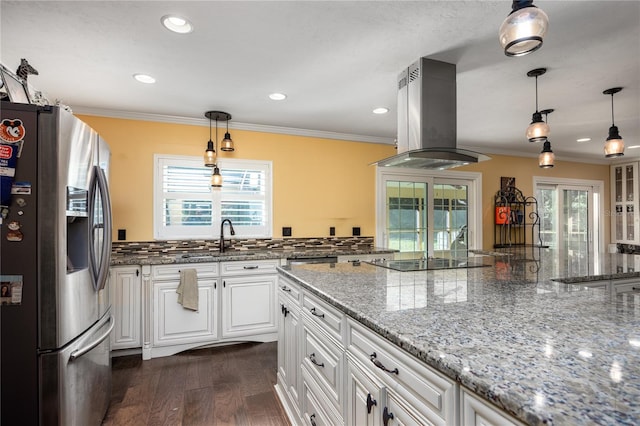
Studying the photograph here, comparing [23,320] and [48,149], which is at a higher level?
[48,149]

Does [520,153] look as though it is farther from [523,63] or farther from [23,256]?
[23,256]

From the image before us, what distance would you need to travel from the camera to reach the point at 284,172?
4.08 metres

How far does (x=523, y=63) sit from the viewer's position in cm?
239

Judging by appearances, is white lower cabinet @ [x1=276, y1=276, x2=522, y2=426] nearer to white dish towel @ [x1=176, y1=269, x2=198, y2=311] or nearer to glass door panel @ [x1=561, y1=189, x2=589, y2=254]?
white dish towel @ [x1=176, y1=269, x2=198, y2=311]

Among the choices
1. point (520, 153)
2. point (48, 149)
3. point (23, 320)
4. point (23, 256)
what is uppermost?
point (520, 153)

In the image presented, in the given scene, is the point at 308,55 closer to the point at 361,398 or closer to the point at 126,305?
the point at 361,398

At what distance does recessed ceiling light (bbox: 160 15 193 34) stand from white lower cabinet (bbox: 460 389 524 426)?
221 centimetres

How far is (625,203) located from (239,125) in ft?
23.1

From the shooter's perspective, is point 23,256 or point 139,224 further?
point 139,224

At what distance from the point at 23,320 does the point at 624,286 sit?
10.8 ft

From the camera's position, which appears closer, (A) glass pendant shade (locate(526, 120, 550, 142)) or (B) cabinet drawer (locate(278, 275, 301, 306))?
(B) cabinet drawer (locate(278, 275, 301, 306))

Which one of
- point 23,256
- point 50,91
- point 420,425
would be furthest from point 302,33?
point 50,91

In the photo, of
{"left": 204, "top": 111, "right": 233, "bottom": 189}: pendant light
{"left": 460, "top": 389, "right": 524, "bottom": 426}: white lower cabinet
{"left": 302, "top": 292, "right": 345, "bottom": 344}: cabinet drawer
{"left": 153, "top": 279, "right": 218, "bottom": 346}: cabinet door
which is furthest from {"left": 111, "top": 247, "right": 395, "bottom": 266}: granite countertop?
{"left": 460, "top": 389, "right": 524, "bottom": 426}: white lower cabinet

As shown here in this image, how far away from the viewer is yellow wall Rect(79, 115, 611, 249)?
346 centimetres
